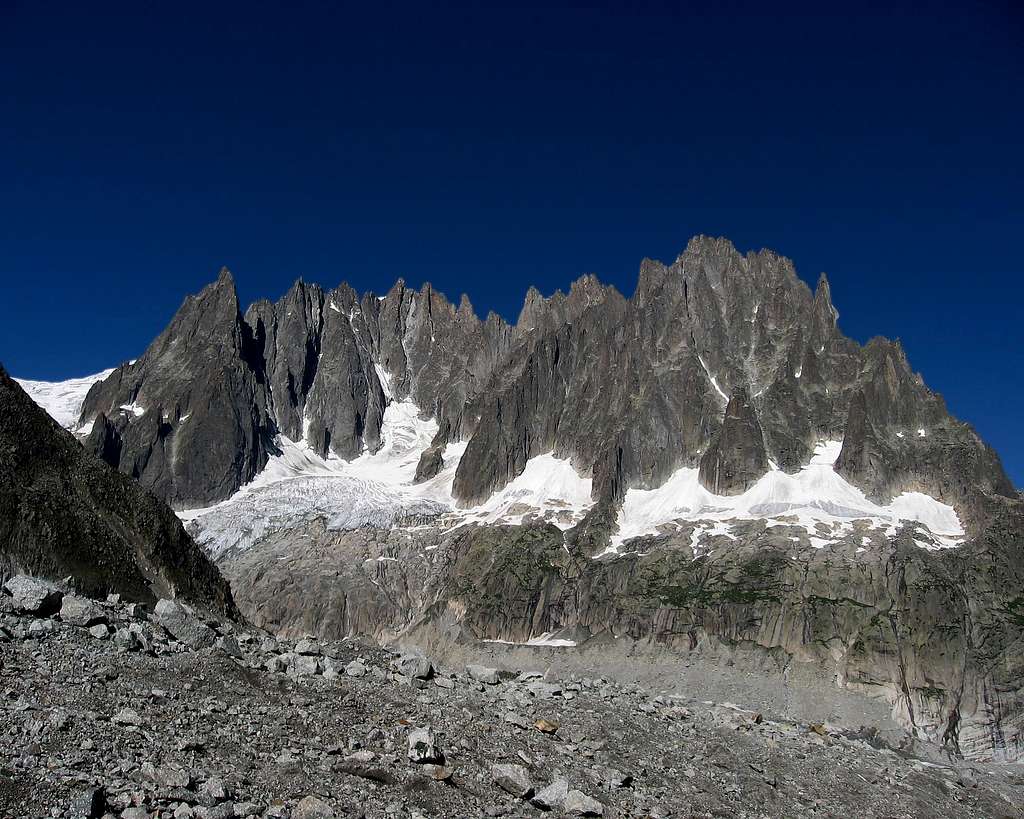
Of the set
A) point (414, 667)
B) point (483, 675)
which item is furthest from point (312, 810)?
point (483, 675)

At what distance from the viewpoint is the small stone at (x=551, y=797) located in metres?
19.4

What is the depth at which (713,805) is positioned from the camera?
24.1 meters

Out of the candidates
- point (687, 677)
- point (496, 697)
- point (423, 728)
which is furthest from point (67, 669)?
point (687, 677)

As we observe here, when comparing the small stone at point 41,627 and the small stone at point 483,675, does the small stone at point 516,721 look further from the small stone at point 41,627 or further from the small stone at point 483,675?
the small stone at point 41,627

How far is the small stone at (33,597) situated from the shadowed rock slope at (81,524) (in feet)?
17.6

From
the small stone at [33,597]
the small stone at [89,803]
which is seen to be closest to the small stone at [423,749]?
the small stone at [89,803]

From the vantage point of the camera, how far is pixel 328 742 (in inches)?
739

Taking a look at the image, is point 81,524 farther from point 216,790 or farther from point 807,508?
point 807,508

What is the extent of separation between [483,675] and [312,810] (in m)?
18.4

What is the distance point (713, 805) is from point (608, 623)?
137 meters

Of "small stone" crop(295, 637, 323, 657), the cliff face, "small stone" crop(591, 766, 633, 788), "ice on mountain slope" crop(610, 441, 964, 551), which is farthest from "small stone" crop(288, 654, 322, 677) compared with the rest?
"ice on mountain slope" crop(610, 441, 964, 551)

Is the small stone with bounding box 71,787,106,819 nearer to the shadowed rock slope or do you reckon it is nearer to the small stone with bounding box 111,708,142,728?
the small stone with bounding box 111,708,142,728

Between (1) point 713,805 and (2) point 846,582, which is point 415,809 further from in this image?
(2) point 846,582

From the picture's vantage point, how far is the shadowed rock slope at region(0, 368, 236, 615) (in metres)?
31.2
